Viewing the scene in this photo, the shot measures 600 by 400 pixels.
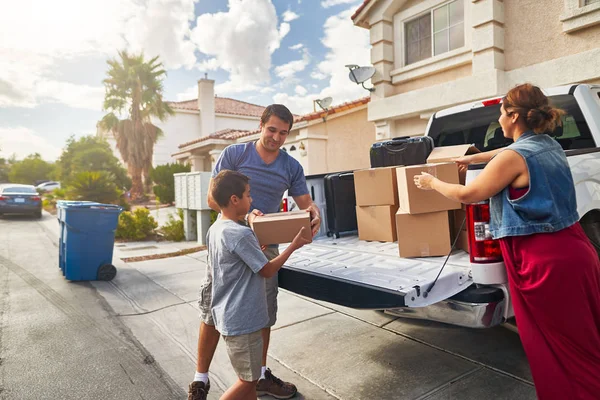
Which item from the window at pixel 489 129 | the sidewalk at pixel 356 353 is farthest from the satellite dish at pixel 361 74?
the sidewalk at pixel 356 353

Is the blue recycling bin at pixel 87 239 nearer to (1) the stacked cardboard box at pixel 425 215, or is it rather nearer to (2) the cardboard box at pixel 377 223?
(2) the cardboard box at pixel 377 223

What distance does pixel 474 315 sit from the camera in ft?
7.25

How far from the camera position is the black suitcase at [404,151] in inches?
149

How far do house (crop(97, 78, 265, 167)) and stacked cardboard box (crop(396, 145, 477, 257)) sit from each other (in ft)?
90.3

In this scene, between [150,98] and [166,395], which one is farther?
[150,98]

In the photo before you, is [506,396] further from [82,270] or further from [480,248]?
[82,270]

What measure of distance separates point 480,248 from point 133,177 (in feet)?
78.6

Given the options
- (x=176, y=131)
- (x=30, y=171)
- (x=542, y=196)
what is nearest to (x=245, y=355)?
(x=542, y=196)

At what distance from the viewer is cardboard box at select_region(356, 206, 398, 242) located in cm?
344

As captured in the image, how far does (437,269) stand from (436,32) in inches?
278

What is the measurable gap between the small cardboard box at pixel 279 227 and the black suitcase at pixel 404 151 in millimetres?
1840

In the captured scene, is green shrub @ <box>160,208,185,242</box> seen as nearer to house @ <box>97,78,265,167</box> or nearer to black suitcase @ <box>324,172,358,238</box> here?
black suitcase @ <box>324,172,358,238</box>

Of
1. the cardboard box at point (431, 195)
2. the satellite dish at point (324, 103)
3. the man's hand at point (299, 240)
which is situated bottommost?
the man's hand at point (299, 240)

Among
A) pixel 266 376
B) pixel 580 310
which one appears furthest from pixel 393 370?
pixel 580 310
